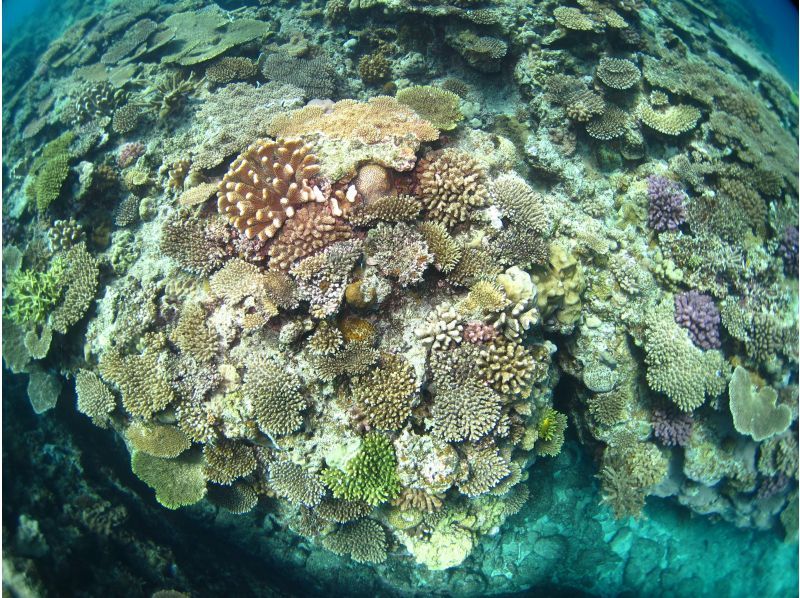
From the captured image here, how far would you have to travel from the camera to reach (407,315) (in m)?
4.28

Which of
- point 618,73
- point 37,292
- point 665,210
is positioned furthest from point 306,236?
point 618,73

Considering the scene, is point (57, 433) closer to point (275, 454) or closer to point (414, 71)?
point (275, 454)

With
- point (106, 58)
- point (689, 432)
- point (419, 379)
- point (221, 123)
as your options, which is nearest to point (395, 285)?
point (419, 379)

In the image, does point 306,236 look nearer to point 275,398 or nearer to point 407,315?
point 407,315

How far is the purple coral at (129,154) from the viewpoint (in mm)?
6289

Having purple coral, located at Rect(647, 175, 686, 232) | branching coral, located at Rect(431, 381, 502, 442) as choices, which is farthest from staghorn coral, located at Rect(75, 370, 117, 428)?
purple coral, located at Rect(647, 175, 686, 232)

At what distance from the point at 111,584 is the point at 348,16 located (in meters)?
9.42

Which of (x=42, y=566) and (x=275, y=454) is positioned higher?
(x=275, y=454)

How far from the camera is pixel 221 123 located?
602 cm

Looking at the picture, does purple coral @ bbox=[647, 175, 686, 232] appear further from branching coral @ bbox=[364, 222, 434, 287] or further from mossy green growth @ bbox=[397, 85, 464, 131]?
branching coral @ bbox=[364, 222, 434, 287]

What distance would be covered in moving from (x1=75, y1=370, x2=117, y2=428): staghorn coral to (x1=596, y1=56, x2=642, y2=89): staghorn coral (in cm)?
782

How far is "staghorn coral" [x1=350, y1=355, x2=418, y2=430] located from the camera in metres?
3.99

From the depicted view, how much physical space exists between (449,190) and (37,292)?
5.59m

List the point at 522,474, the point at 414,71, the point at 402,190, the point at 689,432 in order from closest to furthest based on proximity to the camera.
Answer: the point at 402,190
the point at 522,474
the point at 689,432
the point at 414,71
